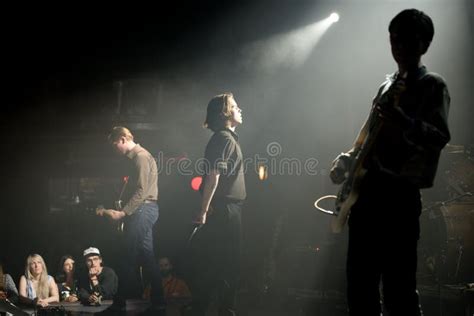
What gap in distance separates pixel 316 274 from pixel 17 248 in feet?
14.0

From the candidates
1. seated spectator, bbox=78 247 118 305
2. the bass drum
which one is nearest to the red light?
seated spectator, bbox=78 247 118 305

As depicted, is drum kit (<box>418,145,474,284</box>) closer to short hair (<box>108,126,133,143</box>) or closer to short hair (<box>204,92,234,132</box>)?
short hair (<box>204,92,234,132</box>)

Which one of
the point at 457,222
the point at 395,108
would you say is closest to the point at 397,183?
the point at 395,108

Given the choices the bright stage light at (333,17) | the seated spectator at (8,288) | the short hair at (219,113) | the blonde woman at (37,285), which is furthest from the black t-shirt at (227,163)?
the bright stage light at (333,17)

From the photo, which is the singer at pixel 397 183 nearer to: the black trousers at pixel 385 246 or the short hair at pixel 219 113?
the black trousers at pixel 385 246

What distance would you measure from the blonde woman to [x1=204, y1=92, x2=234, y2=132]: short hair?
280 centimetres

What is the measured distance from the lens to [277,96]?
354 inches

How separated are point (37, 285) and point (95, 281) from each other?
0.67 metres

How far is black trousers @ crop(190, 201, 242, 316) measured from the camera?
5477 millimetres

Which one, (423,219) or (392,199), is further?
(423,219)

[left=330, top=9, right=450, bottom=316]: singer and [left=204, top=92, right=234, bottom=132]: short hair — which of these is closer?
[left=330, top=9, right=450, bottom=316]: singer

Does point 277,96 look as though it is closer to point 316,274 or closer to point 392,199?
point 316,274

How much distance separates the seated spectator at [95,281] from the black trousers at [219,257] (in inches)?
60.9

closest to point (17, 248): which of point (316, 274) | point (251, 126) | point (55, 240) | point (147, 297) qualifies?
point (55, 240)
